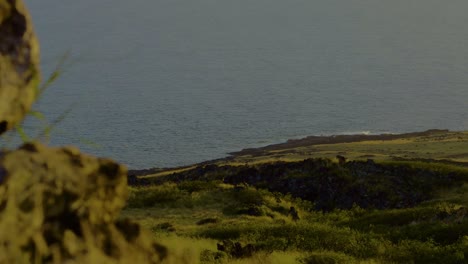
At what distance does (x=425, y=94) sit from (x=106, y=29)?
86346 millimetres

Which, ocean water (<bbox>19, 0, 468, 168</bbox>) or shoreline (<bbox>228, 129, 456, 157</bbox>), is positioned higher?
ocean water (<bbox>19, 0, 468, 168</bbox>)

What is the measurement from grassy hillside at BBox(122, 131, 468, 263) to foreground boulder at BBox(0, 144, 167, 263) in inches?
236

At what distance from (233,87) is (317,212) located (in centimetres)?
11533

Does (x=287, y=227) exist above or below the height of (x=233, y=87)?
below

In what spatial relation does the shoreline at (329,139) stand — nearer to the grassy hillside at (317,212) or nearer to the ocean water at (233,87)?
the ocean water at (233,87)

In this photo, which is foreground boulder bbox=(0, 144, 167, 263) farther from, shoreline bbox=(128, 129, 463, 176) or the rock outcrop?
shoreline bbox=(128, 129, 463, 176)

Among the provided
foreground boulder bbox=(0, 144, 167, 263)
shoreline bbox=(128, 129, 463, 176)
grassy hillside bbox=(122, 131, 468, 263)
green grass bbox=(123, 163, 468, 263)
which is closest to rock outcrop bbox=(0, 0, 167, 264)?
foreground boulder bbox=(0, 144, 167, 263)

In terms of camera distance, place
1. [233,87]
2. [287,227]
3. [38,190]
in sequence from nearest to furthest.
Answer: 1. [38,190]
2. [287,227]
3. [233,87]

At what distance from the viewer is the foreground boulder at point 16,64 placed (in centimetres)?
504

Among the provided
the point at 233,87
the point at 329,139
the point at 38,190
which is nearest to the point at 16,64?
the point at 38,190

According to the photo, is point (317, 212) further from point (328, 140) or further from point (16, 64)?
point (328, 140)

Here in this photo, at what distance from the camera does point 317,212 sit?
108 ft

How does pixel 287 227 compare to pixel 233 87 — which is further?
pixel 233 87

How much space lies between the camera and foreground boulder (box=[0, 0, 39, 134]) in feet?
16.5
